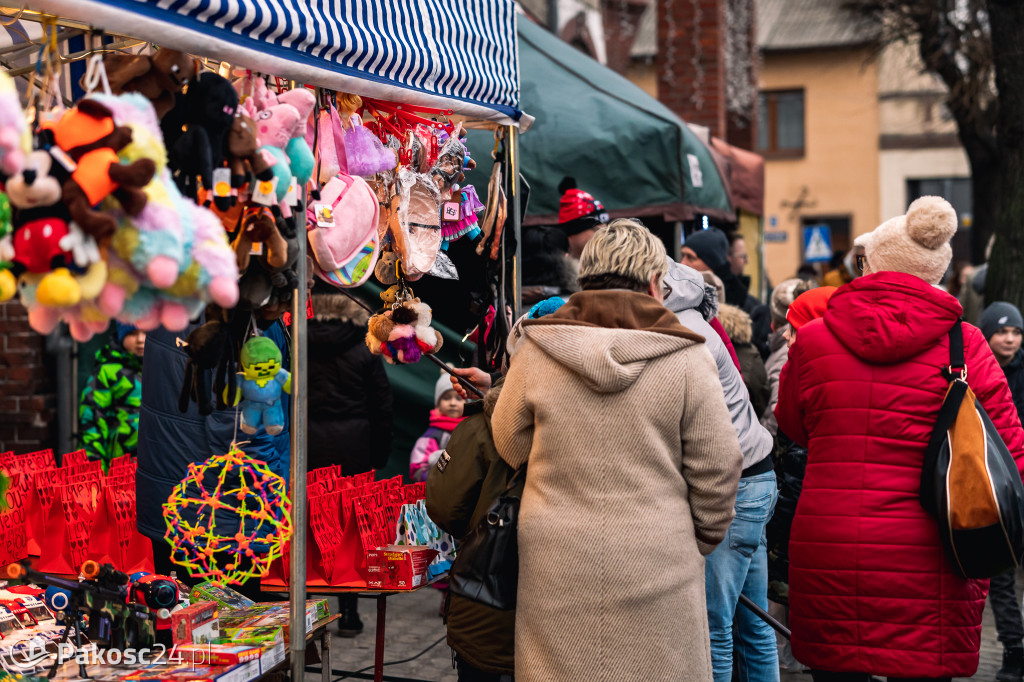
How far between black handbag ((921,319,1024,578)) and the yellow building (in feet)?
68.0

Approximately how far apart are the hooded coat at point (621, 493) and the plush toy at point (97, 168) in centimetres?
113

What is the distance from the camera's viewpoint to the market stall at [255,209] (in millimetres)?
1923

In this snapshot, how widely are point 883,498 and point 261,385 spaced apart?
5.54 ft

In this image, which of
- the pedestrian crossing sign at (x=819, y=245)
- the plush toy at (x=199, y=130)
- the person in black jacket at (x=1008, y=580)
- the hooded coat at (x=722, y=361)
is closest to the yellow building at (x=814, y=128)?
the pedestrian crossing sign at (x=819, y=245)

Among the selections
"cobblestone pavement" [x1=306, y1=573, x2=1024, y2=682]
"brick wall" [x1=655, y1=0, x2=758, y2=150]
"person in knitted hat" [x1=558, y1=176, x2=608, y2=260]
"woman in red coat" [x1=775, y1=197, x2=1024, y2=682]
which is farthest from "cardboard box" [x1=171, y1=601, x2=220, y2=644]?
"brick wall" [x1=655, y1=0, x2=758, y2=150]

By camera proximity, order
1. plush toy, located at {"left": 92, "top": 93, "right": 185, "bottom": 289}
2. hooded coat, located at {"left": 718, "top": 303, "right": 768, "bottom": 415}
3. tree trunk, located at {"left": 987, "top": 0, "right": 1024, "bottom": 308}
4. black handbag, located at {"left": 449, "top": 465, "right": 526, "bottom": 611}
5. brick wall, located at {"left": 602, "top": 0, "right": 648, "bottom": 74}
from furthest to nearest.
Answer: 1. brick wall, located at {"left": 602, "top": 0, "right": 648, "bottom": 74}
2. tree trunk, located at {"left": 987, "top": 0, "right": 1024, "bottom": 308}
3. hooded coat, located at {"left": 718, "top": 303, "right": 768, "bottom": 415}
4. black handbag, located at {"left": 449, "top": 465, "right": 526, "bottom": 611}
5. plush toy, located at {"left": 92, "top": 93, "right": 185, "bottom": 289}

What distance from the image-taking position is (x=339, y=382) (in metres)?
5.38

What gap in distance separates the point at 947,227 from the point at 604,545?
4.85 ft

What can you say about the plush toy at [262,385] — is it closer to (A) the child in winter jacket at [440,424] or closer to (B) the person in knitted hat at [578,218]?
(A) the child in winter jacket at [440,424]

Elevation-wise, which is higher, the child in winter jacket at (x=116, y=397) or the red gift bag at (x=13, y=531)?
the child in winter jacket at (x=116, y=397)

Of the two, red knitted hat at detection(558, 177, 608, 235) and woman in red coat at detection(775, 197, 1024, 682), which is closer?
woman in red coat at detection(775, 197, 1024, 682)

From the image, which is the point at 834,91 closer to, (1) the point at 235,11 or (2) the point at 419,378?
(2) the point at 419,378

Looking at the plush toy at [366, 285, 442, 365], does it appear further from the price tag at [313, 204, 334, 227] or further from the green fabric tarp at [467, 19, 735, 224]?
the green fabric tarp at [467, 19, 735, 224]

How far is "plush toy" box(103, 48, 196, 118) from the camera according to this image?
2.20 metres
